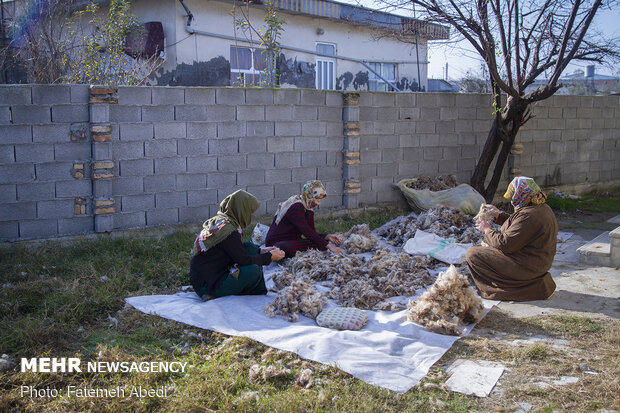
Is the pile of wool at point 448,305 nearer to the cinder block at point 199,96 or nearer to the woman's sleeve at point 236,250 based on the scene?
the woman's sleeve at point 236,250

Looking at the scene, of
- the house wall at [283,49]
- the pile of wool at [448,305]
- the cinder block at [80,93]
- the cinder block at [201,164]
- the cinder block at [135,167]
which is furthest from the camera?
the house wall at [283,49]

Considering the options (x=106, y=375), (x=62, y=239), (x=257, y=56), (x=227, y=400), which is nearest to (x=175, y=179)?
(x=62, y=239)

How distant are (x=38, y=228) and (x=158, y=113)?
2.05 m

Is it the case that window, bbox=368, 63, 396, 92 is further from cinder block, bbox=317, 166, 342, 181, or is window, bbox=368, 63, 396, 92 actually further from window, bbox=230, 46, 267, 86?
cinder block, bbox=317, 166, 342, 181

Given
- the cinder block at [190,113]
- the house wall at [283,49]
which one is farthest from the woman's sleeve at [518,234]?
the house wall at [283,49]

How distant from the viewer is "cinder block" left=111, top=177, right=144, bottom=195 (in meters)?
7.11

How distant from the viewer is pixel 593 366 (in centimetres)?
396

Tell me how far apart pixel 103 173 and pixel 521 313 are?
16.7 ft

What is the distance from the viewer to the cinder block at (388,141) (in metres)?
9.21

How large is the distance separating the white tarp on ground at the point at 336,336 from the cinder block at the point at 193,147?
2680mm

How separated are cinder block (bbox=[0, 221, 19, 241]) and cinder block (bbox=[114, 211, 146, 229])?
1130mm

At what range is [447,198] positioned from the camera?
907cm

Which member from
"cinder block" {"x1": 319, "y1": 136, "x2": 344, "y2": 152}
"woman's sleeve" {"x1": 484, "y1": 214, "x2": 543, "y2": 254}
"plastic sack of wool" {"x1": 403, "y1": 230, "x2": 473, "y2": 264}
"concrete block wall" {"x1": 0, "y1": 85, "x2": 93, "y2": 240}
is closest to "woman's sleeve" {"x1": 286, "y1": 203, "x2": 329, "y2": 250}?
"plastic sack of wool" {"x1": 403, "y1": 230, "x2": 473, "y2": 264}

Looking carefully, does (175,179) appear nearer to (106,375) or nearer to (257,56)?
(106,375)
